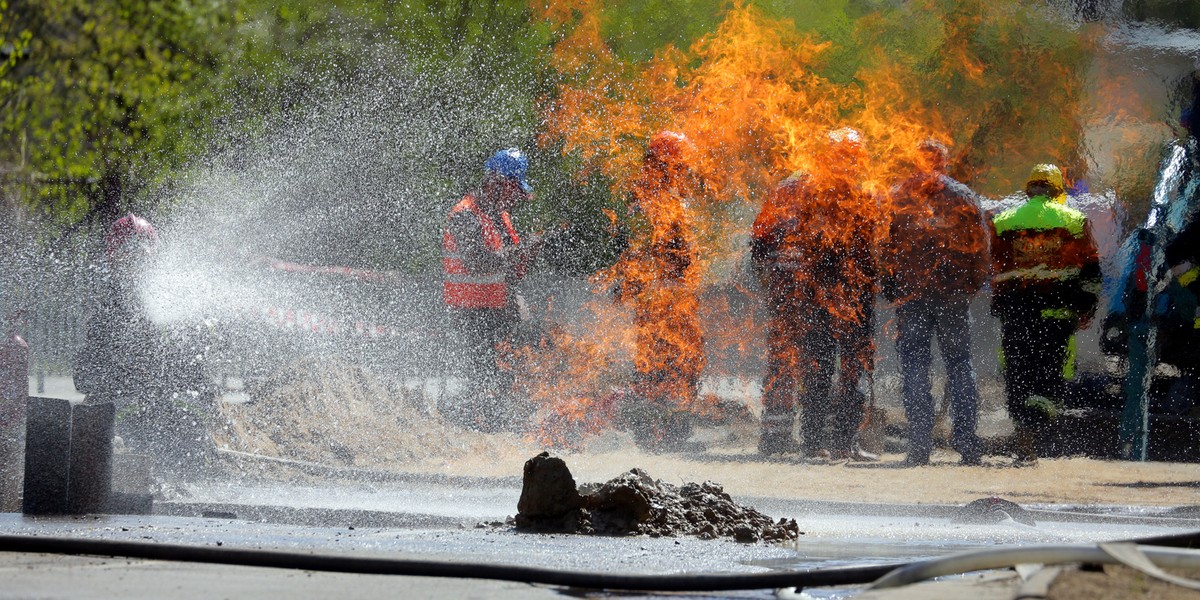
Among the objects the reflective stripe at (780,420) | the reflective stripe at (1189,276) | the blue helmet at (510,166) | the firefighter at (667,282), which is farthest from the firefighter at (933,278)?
the blue helmet at (510,166)

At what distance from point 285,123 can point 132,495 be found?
822cm

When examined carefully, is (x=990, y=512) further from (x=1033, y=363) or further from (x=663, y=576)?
(x=663, y=576)

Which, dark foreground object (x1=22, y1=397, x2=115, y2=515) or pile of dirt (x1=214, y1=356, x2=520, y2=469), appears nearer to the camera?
dark foreground object (x1=22, y1=397, x2=115, y2=515)

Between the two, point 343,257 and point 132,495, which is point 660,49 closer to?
point 343,257

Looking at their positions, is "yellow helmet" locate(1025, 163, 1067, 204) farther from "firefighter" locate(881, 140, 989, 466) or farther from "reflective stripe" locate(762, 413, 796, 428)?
"reflective stripe" locate(762, 413, 796, 428)

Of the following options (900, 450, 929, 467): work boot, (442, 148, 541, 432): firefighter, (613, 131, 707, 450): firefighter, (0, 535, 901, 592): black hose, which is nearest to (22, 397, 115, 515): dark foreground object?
(0, 535, 901, 592): black hose

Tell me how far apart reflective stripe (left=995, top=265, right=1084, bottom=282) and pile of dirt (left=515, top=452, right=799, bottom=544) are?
14.7 feet

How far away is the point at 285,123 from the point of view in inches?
633

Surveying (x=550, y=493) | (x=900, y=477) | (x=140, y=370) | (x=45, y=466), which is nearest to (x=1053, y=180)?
(x=900, y=477)

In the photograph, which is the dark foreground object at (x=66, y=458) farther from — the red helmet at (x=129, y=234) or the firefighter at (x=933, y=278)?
the firefighter at (x=933, y=278)

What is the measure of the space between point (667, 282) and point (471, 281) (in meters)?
1.64

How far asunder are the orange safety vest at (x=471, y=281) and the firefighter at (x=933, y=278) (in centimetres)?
321

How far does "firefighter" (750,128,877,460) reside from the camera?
11.6 metres

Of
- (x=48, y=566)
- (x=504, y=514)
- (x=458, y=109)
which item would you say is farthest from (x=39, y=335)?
(x=48, y=566)
